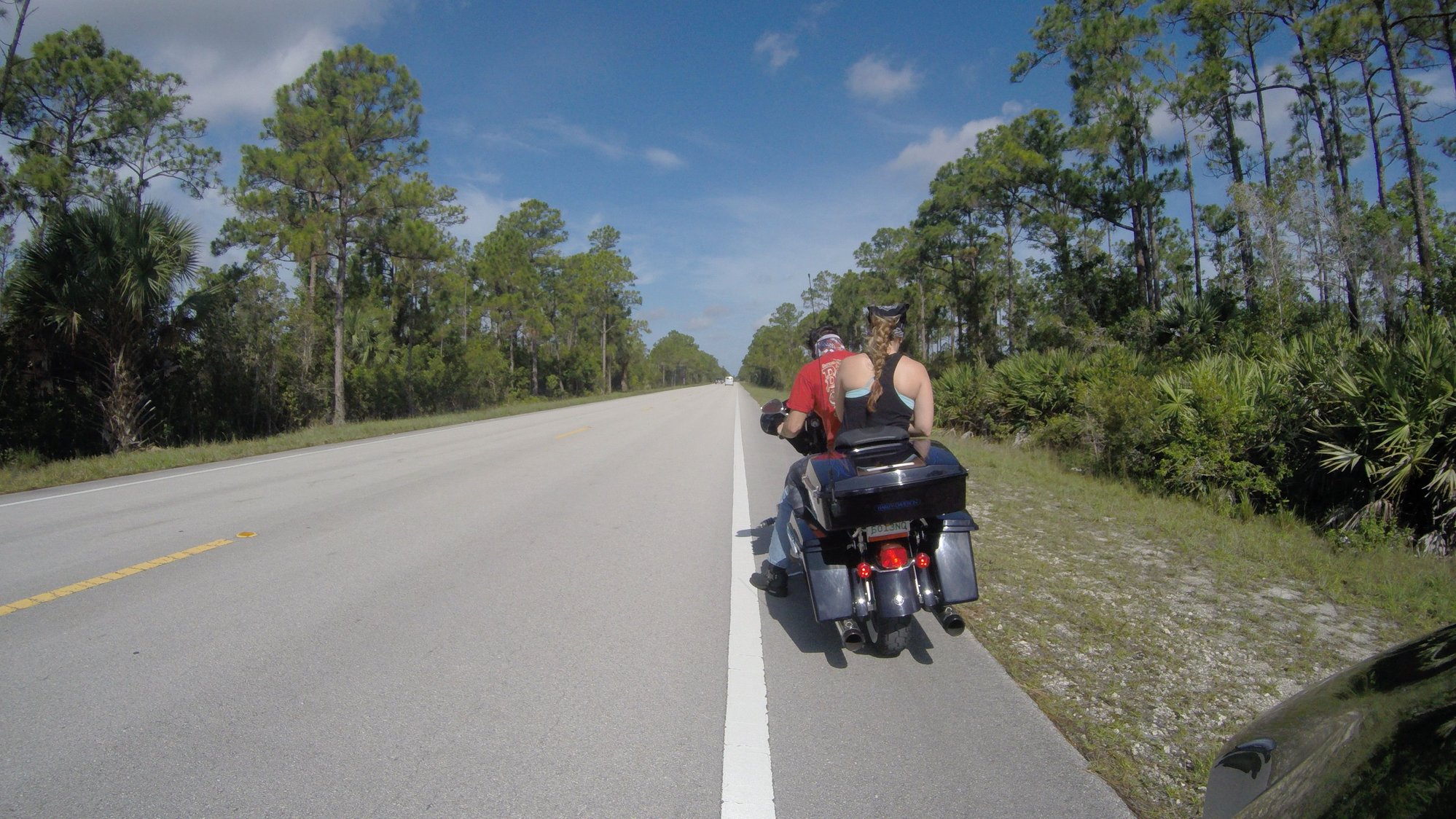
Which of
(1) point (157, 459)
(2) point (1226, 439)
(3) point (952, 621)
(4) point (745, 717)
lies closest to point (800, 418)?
(3) point (952, 621)

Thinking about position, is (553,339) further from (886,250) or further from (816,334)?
(816,334)

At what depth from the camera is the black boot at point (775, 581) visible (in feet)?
15.8

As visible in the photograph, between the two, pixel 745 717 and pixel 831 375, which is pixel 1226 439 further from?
pixel 745 717

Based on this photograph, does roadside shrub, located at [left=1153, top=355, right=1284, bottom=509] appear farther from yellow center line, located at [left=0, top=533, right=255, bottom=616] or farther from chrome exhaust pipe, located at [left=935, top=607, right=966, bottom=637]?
yellow center line, located at [left=0, top=533, right=255, bottom=616]

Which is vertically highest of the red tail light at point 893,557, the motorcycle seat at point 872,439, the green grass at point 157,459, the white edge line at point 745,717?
the motorcycle seat at point 872,439

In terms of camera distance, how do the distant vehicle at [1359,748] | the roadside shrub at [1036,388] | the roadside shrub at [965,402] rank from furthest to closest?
the roadside shrub at [965,402] < the roadside shrub at [1036,388] < the distant vehicle at [1359,748]

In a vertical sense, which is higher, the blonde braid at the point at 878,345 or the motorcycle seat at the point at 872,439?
the blonde braid at the point at 878,345

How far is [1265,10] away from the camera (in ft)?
70.6

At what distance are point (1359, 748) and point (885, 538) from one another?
2.33 meters

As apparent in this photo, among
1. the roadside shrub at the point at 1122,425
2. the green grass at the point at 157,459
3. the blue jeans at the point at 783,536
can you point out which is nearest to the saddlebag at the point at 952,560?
the blue jeans at the point at 783,536

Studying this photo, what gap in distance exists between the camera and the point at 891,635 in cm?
391

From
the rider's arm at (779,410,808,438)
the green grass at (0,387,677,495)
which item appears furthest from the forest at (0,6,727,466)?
the rider's arm at (779,410,808,438)

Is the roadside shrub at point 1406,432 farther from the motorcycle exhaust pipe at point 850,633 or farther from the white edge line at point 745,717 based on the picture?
the white edge line at point 745,717

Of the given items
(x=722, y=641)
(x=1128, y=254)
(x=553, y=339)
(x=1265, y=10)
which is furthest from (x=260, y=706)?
(x=553, y=339)
